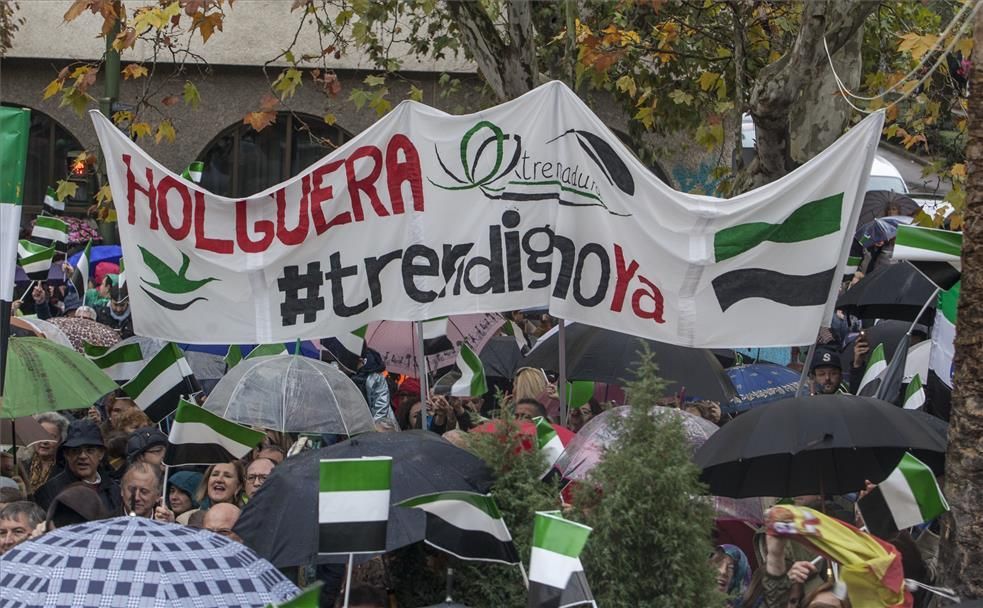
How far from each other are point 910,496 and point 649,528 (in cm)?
109

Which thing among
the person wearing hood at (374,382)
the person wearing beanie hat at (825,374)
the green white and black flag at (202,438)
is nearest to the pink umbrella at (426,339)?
the person wearing hood at (374,382)

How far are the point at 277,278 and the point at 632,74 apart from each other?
26.9ft

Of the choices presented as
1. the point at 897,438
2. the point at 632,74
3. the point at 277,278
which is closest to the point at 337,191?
the point at 277,278

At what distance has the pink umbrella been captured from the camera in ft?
35.7

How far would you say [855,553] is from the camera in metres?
5.04

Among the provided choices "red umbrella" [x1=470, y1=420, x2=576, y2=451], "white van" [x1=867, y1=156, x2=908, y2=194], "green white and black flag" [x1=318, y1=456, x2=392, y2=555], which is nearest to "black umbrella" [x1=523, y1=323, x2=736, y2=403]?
"red umbrella" [x1=470, y1=420, x2=576, y2=451]

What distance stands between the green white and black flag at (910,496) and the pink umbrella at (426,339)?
5.53 metres

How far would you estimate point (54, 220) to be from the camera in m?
16.0

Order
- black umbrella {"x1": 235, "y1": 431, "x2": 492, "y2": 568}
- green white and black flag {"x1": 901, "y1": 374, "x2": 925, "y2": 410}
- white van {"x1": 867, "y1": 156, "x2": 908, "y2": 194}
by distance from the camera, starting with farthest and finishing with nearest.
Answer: white van {"x1": 867, "y1": 156, "x2": 908, "y2": 194} < green white and black flag {"x1": 901, "y1": 374, "x2": 925, "y2": 410} < black umbrella {"x1": 235, "y1": 431, "x2": 492, "y2": 568}

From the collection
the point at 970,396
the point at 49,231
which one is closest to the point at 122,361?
the point at 970,396

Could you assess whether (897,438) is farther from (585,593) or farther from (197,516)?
(197,516)

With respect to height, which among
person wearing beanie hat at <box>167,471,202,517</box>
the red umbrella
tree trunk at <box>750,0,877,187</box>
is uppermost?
tree trunk at <box>750,0,877,187</box>

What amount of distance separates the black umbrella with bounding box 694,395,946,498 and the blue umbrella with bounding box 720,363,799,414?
3379mm

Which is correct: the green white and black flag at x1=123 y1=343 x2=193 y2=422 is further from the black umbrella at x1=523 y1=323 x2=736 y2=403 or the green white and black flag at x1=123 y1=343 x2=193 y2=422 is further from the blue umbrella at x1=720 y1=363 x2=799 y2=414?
the blue umbrella at x1=720 y1=363 x2=799 y2=414
